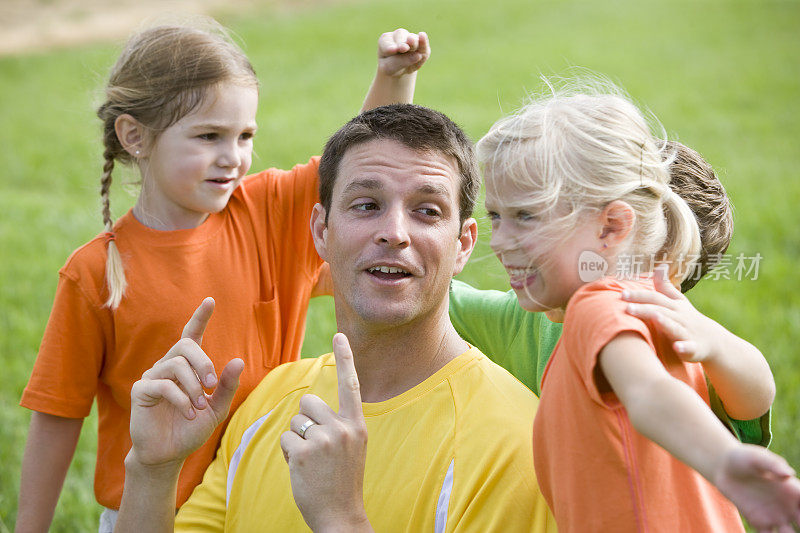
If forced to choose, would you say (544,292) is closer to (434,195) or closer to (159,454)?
(434,195)

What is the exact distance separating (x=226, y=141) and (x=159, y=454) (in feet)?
3.63

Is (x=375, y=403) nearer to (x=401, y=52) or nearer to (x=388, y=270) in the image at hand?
(x=388, y=270)

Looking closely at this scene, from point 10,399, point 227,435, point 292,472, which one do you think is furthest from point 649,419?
point 10,399

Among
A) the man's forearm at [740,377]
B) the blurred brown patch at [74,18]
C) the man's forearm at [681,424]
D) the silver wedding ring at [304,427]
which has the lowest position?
the silver wedding ring at [304,427]

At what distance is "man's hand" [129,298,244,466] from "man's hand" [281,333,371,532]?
344mm

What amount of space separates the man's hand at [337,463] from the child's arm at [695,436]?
67 centimetres

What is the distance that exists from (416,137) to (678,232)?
0.89m

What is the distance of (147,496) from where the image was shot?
2.55m

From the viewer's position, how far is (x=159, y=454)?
2.50m

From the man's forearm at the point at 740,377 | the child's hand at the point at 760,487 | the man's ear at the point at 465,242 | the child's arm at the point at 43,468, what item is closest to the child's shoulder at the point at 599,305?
the man's forearm at the point at 740,377

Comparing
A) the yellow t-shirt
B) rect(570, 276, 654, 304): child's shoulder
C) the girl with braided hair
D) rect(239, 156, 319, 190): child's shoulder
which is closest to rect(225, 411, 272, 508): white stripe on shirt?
the yellow t-shirt

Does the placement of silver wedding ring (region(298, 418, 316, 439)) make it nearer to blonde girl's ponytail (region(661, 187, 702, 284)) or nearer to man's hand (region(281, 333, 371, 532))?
man's hand (region(281, 333, 371, 532))

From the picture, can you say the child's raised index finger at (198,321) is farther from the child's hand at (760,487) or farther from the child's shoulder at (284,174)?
the child's hand at (760,487)

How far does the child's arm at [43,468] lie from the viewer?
115 inches
